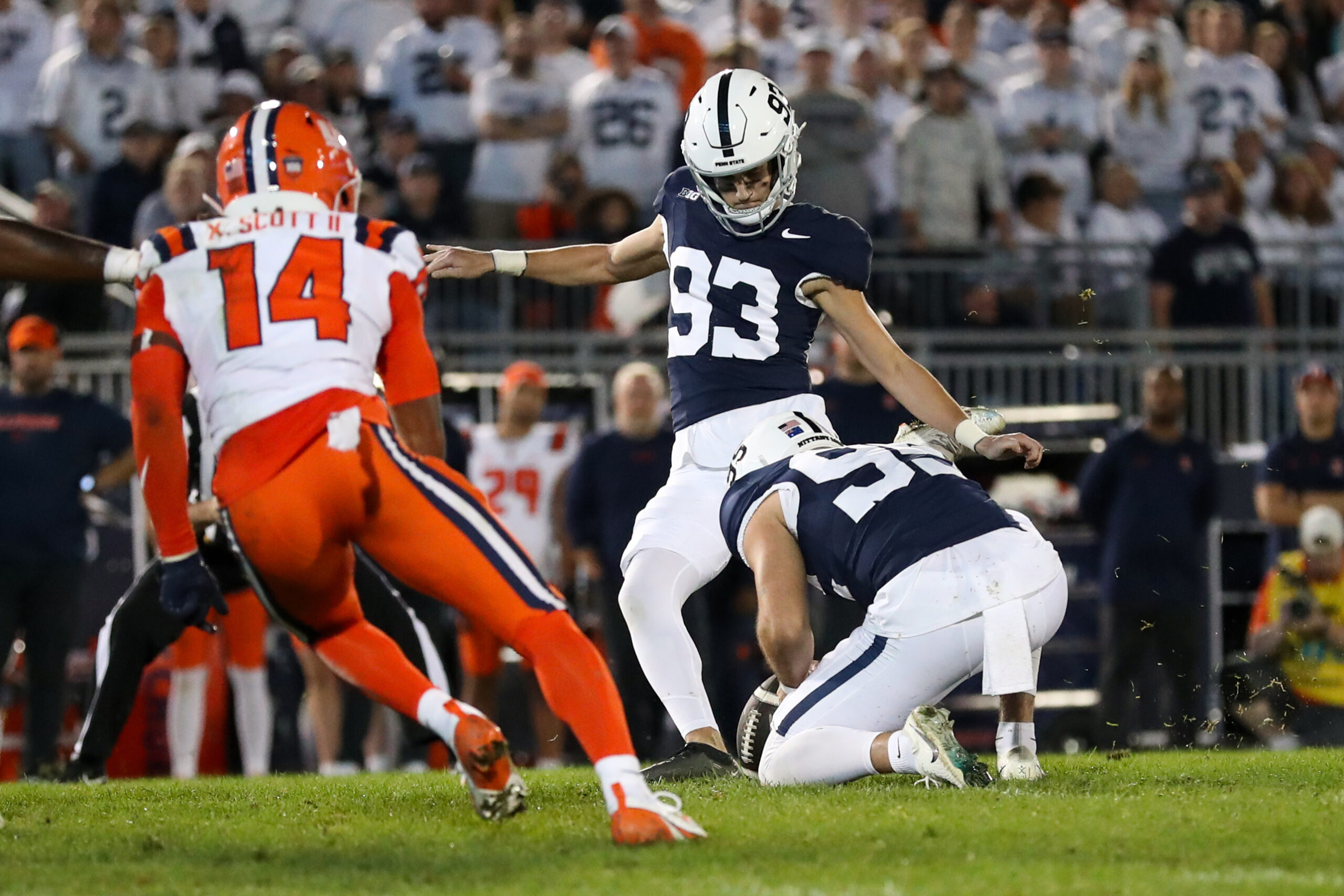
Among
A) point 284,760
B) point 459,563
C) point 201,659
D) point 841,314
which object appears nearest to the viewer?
point 459,563

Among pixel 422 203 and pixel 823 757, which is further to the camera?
pixel 422 203

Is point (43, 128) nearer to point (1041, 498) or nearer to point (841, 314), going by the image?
point (1041, 498)

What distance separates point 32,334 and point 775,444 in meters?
5.05

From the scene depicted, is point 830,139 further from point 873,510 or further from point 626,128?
point 873,510

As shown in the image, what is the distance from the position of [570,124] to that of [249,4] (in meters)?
2.68

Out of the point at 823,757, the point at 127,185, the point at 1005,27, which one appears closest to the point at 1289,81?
the point at 1005,27

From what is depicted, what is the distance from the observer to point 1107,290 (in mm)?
11758

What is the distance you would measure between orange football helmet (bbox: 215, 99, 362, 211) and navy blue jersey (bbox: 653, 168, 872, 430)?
1.43 m

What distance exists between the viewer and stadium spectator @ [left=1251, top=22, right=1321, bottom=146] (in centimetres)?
1429

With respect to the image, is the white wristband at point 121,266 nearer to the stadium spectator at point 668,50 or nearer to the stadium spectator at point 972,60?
the stadium spectator at point 668,50

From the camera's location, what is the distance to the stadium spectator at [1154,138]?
43.2 ft

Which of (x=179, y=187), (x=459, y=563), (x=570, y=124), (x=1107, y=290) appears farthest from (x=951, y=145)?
(x=459, y=563)

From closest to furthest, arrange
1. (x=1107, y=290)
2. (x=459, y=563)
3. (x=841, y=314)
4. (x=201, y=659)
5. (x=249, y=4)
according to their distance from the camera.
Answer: (x=459, y=563) < (x=841, y=314) < (x=201, y=659) < (x=1107, y=290) < (x=249, y=4)

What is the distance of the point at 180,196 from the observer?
34.7ft
